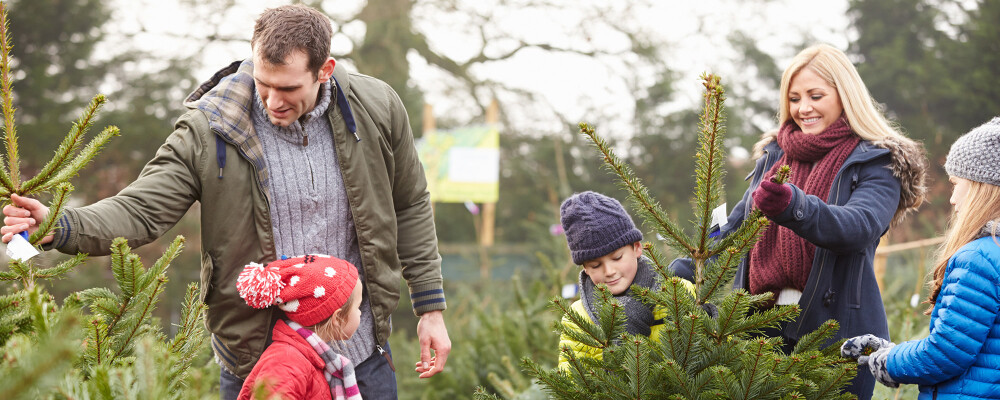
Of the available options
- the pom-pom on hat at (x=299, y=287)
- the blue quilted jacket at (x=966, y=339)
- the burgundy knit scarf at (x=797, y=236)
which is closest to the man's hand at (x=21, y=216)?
the pom-pom on hat at (x=299, y=287)

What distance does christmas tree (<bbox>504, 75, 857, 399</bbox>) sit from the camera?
204 cm

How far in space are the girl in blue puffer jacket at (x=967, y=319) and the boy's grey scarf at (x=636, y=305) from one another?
60 cm

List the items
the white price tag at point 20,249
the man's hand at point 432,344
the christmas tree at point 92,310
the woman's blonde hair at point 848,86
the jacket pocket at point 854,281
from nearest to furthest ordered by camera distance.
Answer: the christmas tree at point 92,310
the white price tag at point 20,249
the jacket pocket at point 854,281
the woman's blonde hair at point 848,86
the man's hand at point 432,344

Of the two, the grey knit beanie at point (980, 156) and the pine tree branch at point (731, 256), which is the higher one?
the grey knit beanie at point (980, 156)

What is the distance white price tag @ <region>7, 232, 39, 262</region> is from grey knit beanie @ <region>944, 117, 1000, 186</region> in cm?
262

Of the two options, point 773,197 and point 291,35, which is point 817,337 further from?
point 291,35

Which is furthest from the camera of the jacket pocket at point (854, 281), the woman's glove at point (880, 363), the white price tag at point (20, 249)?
the jacket pocket at point (854, 281)

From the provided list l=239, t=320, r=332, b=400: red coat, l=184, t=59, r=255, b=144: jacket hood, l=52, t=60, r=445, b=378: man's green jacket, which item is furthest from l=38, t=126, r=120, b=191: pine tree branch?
l=239, t=320, r=332, b=400: red coat

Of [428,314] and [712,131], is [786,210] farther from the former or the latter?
[428,314]

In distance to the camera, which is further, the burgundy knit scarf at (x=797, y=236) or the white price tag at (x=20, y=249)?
the burgundy knit scarf at (x=797, y=236)

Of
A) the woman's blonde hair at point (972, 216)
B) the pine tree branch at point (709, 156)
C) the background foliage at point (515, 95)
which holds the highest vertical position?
the pine tree branch at point (709, 156)

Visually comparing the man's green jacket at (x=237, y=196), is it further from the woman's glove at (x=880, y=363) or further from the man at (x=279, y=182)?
the woman's glove at (x=880, y=363)

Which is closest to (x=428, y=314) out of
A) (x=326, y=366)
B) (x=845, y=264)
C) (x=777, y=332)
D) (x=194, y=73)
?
(x=326, y=366)

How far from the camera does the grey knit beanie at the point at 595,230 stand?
2.81 meters
